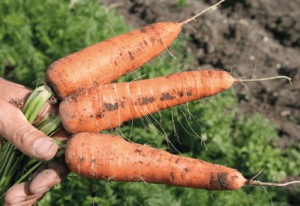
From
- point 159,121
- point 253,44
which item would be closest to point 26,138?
point 159,121

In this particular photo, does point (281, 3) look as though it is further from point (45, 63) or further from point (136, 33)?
point (45, 63)

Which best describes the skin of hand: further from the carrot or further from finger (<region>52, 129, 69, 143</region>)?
the carrot

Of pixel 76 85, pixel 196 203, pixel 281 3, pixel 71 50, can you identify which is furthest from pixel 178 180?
pixel 281 3

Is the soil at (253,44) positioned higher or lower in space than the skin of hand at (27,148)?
lower

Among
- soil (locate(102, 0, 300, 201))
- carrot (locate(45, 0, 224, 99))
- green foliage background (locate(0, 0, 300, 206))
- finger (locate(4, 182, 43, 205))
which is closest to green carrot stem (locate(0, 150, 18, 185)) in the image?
finger (locate(4, 182, 43, 205))

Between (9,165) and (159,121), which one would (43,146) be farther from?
(159,121)

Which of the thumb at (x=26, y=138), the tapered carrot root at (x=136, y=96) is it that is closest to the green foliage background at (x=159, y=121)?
the tapered carrot root at (x=136, y=96)

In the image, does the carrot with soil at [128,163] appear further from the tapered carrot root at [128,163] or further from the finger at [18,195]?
the finger at [18,195]
